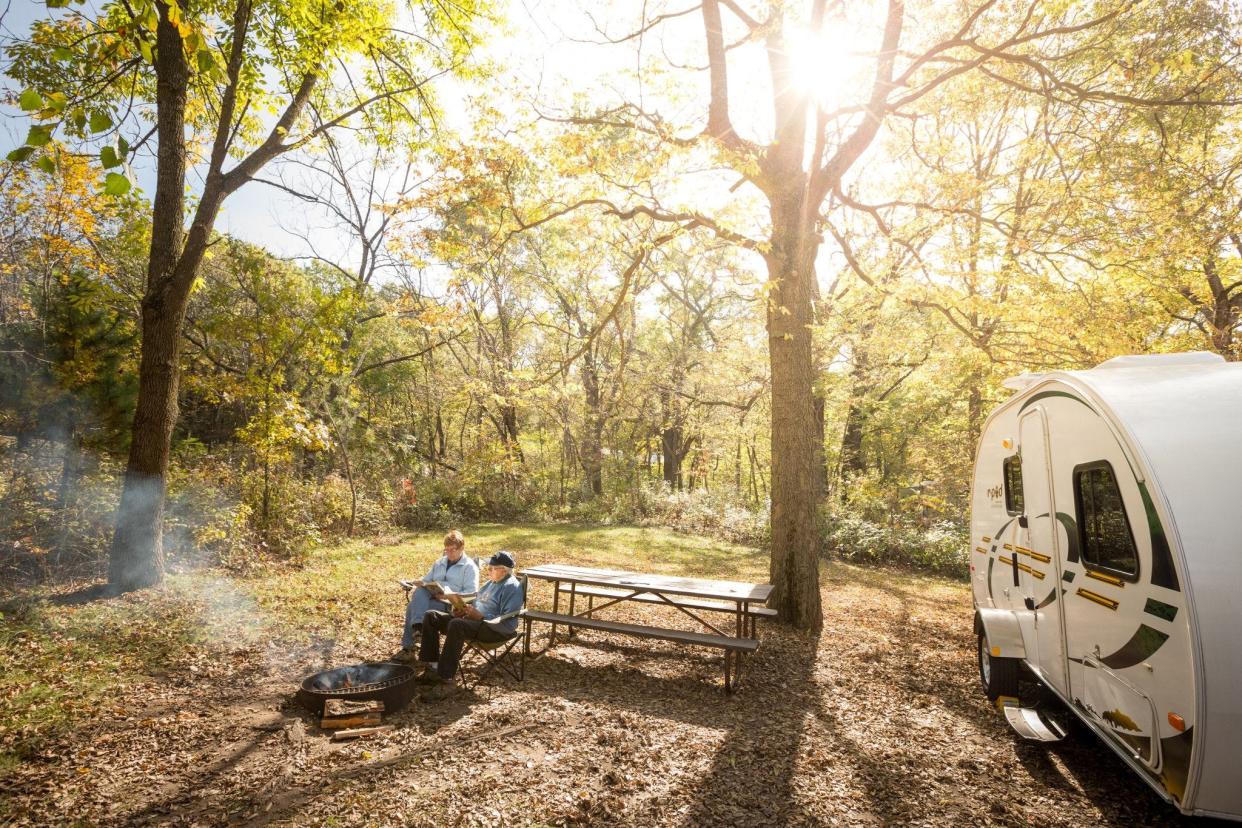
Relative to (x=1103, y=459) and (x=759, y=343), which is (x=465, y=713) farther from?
(x=759, y=343)

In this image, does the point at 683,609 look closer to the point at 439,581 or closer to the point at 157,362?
the point at 439,581

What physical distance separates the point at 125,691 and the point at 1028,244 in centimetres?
1202

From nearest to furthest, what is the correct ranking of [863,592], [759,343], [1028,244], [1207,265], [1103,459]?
[1103,459] < [1028,244] < [863,592] < [1207,265] < [759,343]

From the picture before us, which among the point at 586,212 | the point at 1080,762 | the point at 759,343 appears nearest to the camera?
→ the point at 1080,762

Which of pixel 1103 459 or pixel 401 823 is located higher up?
pixel 1103 459

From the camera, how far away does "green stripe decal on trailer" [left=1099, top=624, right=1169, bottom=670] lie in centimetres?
321

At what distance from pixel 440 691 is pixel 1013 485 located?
543cm

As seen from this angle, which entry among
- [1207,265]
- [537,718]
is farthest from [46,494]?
[1207,265]

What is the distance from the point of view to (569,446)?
2295 cm

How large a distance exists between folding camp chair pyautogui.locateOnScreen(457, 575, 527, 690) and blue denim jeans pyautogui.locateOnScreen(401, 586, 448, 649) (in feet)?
1.77

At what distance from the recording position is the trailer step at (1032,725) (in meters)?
4.29

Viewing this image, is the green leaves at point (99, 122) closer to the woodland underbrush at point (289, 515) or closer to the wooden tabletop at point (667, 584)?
the wooden tabletop at point (667, 584)

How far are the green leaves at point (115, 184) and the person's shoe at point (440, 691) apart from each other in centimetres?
434

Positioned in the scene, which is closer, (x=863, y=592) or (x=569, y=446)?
(x=863, y=592)
